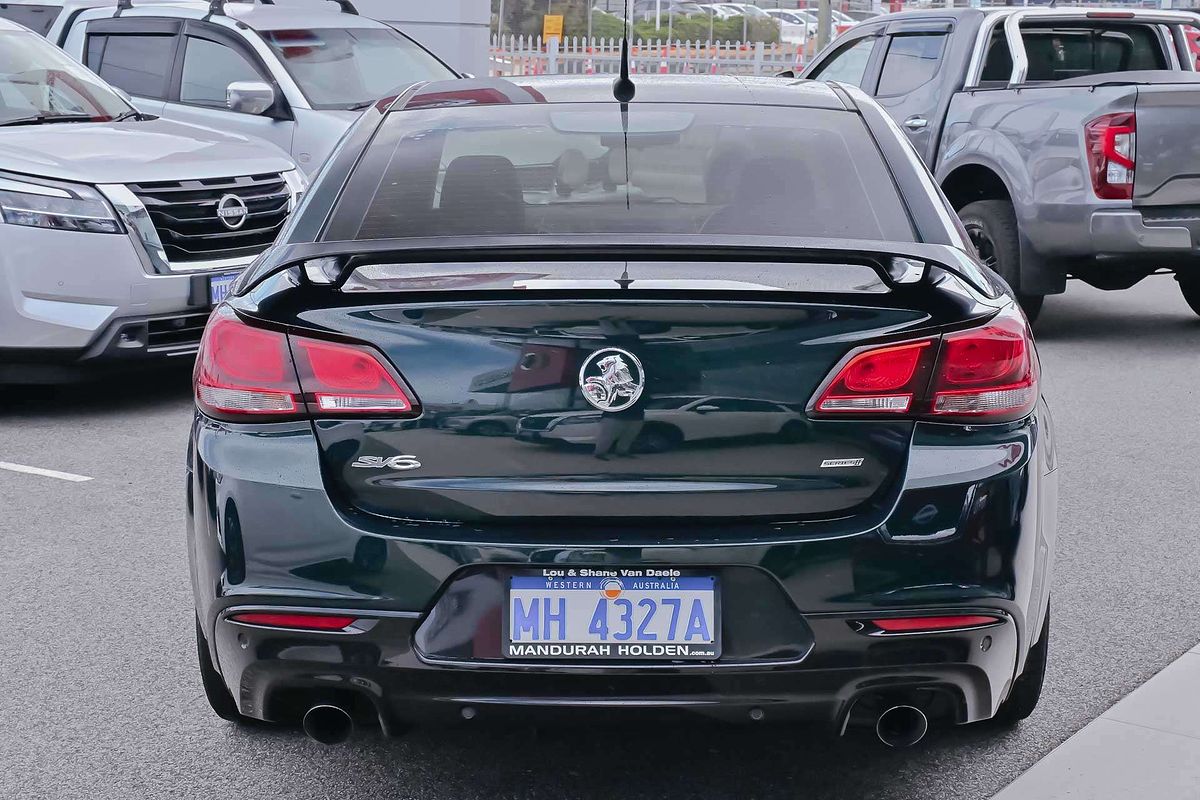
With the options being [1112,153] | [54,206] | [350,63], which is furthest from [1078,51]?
[54,206]

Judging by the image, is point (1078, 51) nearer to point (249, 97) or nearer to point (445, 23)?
point (249, 97)

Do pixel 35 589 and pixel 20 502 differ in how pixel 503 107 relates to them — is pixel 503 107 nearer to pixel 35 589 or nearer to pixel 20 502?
pixel 35 589

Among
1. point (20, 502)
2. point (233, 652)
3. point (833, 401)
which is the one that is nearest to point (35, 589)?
point (20, 502)

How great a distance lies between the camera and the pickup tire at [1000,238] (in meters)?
8.76

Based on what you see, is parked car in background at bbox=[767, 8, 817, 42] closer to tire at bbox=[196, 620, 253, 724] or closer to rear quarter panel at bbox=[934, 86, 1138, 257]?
rear quarter panel at bbox=[934, 86, 1138, 257]

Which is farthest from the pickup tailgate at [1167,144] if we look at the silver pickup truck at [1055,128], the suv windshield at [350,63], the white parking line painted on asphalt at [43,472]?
the white parking line painted on asphalt at [43,472]

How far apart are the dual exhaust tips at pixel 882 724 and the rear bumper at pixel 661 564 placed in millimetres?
35

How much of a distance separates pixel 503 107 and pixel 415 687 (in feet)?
5.24

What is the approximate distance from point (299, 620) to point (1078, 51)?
831 cm

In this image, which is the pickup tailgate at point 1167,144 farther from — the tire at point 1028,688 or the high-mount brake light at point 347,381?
the high-mount brake light at point 347,381

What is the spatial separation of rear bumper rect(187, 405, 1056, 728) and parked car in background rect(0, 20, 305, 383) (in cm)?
431

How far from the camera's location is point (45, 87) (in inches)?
313

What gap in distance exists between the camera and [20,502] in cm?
549

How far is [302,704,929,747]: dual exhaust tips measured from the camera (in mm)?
2781
